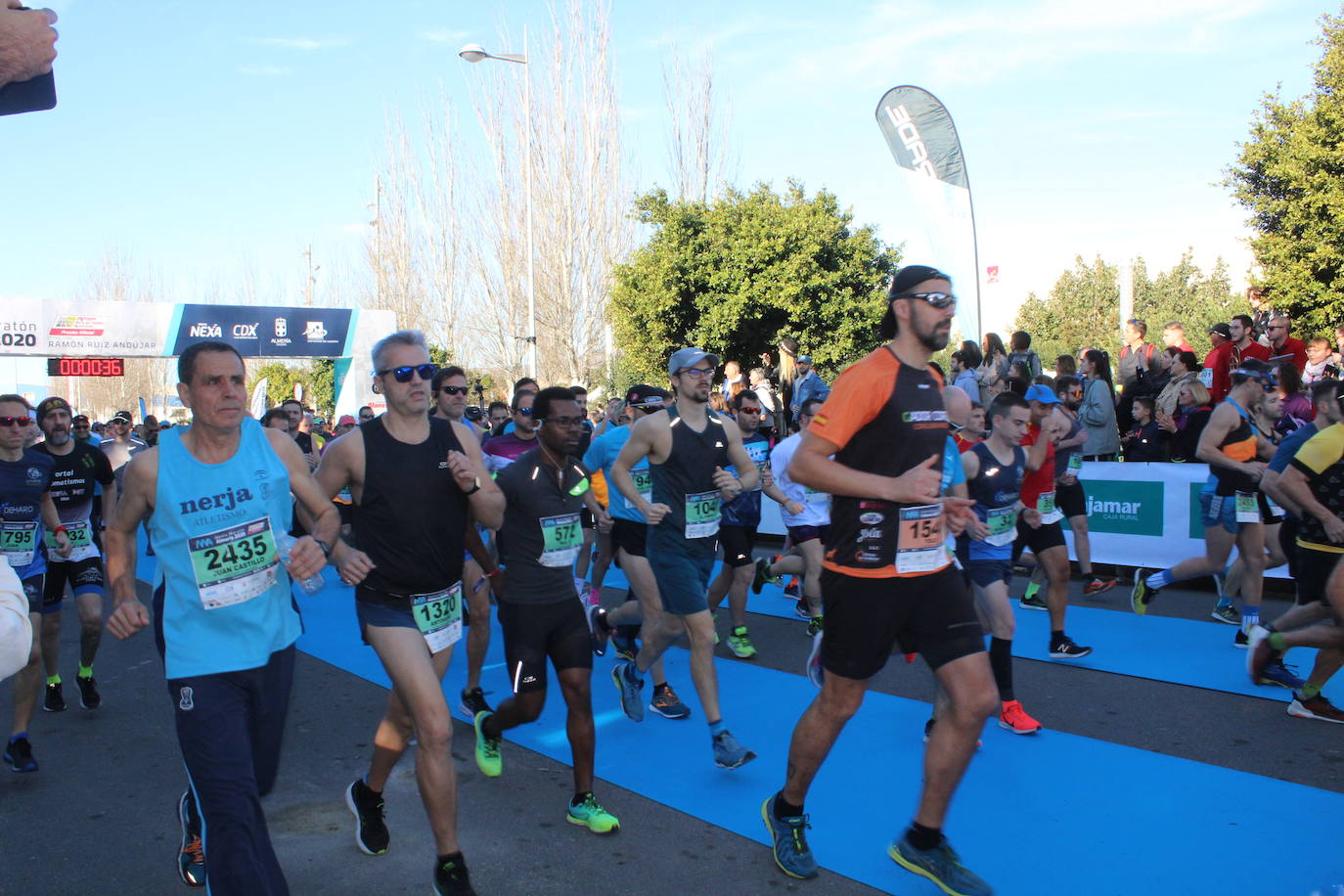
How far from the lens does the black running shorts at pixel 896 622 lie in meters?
3.66

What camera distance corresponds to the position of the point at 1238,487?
723cm

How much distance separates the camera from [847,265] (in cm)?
2311

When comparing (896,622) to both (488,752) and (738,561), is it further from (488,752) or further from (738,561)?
(738,561)

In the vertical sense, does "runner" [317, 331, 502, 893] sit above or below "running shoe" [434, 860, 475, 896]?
above

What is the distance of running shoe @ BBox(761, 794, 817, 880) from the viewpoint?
386cm

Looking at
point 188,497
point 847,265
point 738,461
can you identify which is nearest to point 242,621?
point 188,497

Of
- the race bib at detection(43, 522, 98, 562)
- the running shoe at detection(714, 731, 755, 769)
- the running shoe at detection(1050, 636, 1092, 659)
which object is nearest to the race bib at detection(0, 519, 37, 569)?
the race bib at detection(43, 522, 98, 562)

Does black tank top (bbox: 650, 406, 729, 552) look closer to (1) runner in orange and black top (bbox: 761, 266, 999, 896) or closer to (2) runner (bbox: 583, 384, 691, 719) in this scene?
(2) runner (bbox: 583, 384, 691, 719)

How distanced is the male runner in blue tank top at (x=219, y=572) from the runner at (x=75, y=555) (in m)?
3.23

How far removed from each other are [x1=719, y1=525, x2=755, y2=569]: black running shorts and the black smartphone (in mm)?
5676

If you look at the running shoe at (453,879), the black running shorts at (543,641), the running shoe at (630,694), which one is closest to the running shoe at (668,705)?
the running shoe at (630,694)

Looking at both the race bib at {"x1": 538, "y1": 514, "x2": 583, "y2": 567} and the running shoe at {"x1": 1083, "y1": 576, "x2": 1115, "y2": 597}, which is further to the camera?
the running shoe at {"x1": 1083, "y1": 576, "x2": 1115, "y2": 597}

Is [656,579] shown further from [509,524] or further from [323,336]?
[323,336]

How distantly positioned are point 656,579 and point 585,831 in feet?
5.01
